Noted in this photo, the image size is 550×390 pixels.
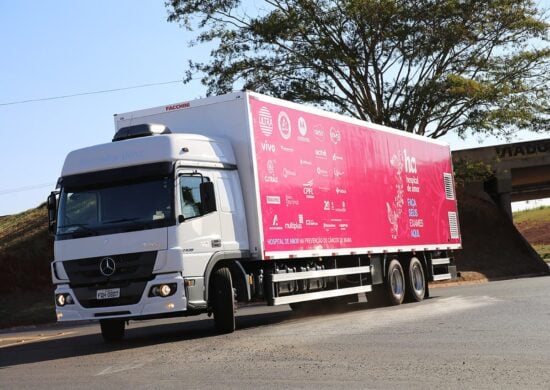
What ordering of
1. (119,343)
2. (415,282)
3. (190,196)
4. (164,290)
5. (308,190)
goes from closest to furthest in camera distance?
1. (164,290)
2. (190,196)
3. (119,343)
4. (308,190)
5. (415,282)

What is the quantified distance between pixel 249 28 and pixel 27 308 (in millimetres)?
13964

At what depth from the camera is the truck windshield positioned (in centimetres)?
1362

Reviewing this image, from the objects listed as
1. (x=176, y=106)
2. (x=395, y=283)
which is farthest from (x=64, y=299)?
(x=395, y=283)

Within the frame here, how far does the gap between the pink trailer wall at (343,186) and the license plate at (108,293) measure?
2.90m

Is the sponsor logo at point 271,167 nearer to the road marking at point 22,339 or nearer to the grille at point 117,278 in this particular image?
the grille at point 117,278

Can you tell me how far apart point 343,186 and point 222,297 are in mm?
5029

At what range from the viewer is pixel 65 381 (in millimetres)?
10336

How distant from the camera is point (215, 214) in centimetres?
1438

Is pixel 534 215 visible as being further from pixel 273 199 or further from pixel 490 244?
pixel 273 199

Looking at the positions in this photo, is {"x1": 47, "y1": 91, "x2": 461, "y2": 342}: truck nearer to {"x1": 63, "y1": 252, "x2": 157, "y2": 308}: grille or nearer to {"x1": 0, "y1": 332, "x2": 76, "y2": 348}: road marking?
{"x1": 63, "y1": 252, "x2": 157, "y2": 308}: grille

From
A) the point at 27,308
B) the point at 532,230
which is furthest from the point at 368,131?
the point at 532,230

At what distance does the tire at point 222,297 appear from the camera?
14352 mm

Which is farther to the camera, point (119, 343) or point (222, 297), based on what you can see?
point (119, 343)

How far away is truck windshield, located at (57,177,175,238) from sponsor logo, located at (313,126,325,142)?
4550mm
